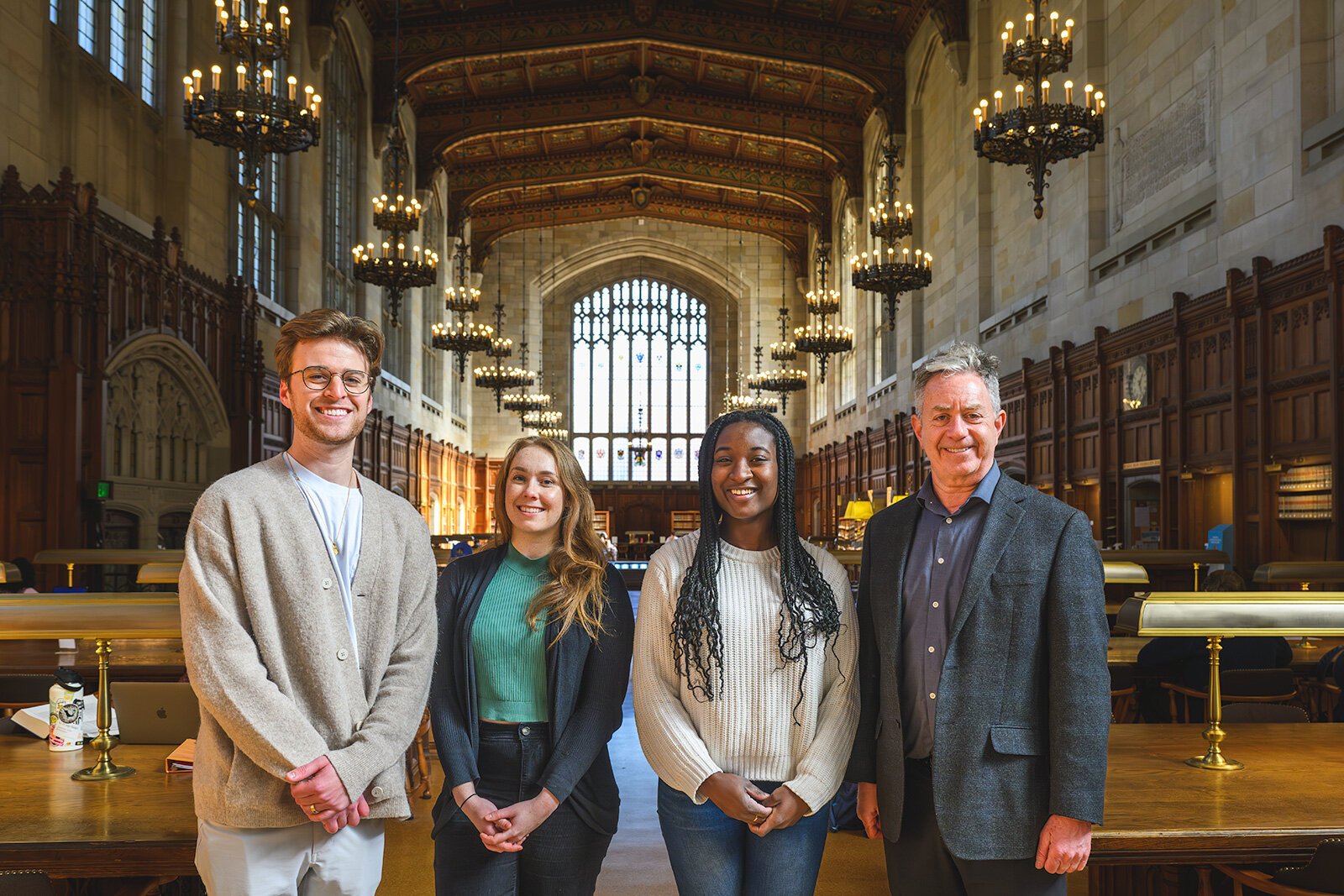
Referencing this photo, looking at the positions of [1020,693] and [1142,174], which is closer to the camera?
[1020,693]

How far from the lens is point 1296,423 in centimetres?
749

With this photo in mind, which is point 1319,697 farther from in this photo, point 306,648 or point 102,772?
point 102,772

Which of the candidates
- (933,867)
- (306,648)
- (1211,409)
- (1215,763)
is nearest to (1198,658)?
(1215,763)

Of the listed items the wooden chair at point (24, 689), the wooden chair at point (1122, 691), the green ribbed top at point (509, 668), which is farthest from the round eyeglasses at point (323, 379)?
the wooden chair at point (1122, 691)

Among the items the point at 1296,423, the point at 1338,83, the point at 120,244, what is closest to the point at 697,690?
the point at 1296,423

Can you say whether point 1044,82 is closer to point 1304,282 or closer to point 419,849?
point 1304,282

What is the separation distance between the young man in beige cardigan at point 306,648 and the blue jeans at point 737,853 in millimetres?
598

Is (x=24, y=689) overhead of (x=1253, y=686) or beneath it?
overhead

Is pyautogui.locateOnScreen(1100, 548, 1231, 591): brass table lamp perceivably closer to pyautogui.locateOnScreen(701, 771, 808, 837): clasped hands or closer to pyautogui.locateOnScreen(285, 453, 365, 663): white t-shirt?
pyautogui.locateOnScreen(701, 771, 808, 837): clasped hands

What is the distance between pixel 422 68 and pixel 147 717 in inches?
685

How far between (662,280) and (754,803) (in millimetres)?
28947

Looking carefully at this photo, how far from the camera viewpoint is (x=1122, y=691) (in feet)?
14.9

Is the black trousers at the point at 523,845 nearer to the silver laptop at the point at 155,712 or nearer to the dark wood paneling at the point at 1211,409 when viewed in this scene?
the silver laptop at the point at 155,712

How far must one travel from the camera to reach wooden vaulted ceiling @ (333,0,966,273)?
1777cm
